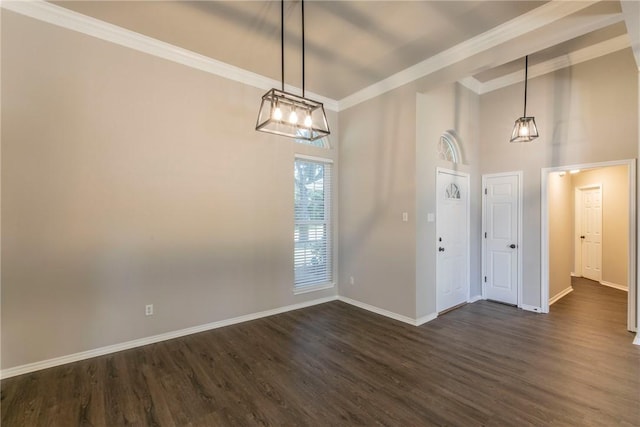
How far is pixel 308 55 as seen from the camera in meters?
3.46

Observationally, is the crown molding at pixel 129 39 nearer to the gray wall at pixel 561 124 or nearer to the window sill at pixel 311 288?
the window sill at pixel 311 288

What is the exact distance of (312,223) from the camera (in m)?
4.62

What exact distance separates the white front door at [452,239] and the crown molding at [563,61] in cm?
163

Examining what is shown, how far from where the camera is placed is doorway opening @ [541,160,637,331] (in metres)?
3.49

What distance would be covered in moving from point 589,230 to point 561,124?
388cm

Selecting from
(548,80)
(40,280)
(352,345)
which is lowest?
(352,345)

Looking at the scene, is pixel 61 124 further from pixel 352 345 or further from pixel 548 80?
pixel 548 80

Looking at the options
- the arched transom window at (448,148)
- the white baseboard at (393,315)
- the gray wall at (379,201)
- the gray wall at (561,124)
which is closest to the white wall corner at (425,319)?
the white baseboard at (393,315)

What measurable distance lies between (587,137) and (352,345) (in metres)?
4.19

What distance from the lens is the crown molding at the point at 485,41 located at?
8.06 feet

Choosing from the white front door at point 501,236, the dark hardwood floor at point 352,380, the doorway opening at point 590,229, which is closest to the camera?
the dark hardwood floor at point 352,380

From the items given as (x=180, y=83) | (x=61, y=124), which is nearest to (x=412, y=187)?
(x=180, y=83)

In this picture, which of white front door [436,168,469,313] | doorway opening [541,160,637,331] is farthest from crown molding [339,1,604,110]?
doorway opening [541,160,637,331]

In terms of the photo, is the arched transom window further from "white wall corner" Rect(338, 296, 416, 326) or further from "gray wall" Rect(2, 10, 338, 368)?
"gray wall" Rect(2, 10, 338, 368)
